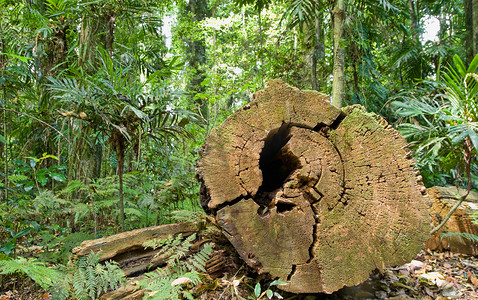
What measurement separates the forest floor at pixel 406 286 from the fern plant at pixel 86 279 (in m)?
0.58

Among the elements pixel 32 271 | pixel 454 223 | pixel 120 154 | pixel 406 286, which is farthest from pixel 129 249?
pixel 454 223

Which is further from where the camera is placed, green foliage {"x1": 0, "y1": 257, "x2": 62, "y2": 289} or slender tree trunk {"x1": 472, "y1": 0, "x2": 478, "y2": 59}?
slender tree trunk {"x1": 472, "y1": 0, "x2": 478, "y2": 59}

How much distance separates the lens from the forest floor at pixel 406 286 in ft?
6.56

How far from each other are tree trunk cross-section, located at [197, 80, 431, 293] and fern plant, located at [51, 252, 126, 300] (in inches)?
29.7

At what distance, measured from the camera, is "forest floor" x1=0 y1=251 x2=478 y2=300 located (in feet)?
6.56

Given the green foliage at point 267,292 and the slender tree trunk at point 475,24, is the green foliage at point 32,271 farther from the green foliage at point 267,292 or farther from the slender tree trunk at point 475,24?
the slender tree trunk at point 475,24

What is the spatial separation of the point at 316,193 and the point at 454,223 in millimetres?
2155

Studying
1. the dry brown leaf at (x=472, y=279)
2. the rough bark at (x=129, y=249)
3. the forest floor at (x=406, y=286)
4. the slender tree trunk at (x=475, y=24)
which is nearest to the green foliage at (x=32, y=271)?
the rough bark at (x=129, y=249)

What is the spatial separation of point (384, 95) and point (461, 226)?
2604mm

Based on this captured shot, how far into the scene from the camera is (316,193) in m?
1.93

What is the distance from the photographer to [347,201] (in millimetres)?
1947

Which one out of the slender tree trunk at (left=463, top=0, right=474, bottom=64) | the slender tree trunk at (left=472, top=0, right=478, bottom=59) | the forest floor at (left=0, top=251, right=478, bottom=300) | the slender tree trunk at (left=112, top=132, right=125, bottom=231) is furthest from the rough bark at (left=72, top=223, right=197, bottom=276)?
the slender tree trunk at (left=463, top=0, right=474, bottom=64)

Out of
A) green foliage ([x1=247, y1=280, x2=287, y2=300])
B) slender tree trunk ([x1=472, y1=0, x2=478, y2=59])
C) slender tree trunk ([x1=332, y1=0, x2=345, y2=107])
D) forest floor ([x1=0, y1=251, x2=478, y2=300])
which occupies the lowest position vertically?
forest floor ([x1=0, y1=251, x2=478, y2=300])

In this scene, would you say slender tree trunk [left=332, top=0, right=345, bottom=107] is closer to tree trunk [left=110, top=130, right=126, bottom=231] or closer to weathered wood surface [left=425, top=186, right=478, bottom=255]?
weathered wood surface [left=425, top=186, right=478, bottom=255]
